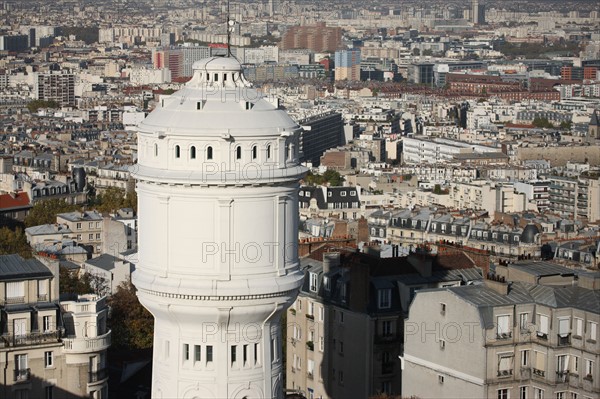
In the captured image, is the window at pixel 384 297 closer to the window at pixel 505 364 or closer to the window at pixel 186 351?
the window at pixel 505 364

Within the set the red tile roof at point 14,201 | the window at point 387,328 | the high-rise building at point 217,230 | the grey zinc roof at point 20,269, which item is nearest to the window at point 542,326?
the window at point 387,328

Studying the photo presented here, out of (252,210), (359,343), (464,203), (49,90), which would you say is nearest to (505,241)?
(464,203)

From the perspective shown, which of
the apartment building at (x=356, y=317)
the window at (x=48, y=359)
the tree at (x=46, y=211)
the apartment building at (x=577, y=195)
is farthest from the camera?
the apartment building at (x=577, y=195)

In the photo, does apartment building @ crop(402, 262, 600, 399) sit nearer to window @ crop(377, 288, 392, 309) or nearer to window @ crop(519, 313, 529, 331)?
window @ crop(519, 313, 529, 331)

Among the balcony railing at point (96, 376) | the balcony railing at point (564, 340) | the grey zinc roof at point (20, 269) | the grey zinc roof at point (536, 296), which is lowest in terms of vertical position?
the balcony railing at point (96, 376)

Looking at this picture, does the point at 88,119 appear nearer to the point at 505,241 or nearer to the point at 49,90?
the point at 49,90

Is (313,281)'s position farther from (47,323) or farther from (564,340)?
(564,340)

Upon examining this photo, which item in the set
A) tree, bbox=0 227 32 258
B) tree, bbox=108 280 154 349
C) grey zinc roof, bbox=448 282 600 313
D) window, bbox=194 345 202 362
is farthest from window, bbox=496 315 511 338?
tree, bbox=0 227 32 258
